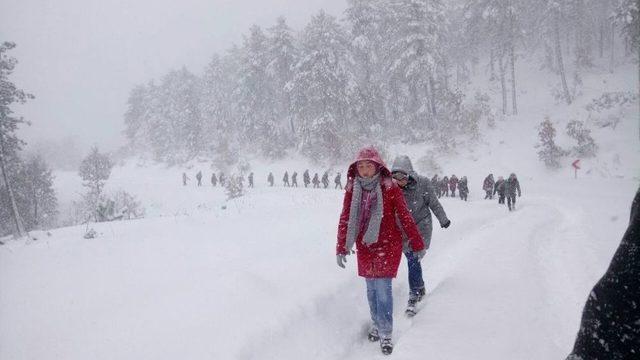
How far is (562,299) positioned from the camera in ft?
18.4

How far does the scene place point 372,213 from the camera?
13.7ft

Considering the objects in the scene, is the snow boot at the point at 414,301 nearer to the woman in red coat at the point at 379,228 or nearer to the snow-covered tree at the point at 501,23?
the woman in red coat at the point at 379,228

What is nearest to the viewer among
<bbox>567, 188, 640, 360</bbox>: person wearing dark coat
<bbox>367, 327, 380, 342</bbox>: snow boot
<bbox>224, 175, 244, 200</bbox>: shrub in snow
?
<bbox>567, 188, 640, 360</bbox>: person wearing dark coat

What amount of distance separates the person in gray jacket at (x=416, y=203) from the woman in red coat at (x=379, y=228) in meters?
1.14

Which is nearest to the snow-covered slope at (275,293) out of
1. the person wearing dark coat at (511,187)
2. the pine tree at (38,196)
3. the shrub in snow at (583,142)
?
the person wearing dark coat at (511,187)

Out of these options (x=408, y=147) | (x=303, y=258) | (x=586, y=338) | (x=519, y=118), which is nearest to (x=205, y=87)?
(x=408, y=147)

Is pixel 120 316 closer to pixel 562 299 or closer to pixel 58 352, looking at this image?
pixel 58 352

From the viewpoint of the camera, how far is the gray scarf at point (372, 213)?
4117 millimetres

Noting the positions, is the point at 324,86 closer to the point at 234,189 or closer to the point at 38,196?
the point at 234,189

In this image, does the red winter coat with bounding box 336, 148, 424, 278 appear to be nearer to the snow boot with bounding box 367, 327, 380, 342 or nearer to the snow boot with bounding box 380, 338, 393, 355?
the snow boot with bounding box 380, 338, 393, 355

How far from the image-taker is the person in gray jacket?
541 cm

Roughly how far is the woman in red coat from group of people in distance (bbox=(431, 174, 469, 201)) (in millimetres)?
21161

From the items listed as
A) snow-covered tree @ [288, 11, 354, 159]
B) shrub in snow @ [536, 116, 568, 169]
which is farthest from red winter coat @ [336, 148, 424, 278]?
snow-covered tree @ [288, 11, 354, 159]

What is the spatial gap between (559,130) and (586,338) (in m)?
35.0
